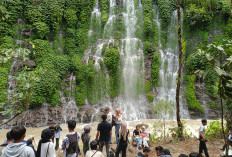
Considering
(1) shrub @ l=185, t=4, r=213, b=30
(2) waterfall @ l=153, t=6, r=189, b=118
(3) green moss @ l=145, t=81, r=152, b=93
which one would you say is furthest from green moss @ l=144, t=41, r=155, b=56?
(1) shrub @ l=185, t=4, r=213, b=30

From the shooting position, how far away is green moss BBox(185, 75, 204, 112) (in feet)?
43.0

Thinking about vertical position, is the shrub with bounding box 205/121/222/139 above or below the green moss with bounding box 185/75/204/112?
below

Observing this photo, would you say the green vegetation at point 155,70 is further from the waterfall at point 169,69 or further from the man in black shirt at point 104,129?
the man in black shirt at point 104,129

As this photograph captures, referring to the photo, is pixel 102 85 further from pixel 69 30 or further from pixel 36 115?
pixel 69 30

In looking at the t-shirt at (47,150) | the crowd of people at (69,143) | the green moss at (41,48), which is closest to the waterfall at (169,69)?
the crowd of people at (69,143)

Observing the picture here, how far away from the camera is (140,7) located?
59.6ft

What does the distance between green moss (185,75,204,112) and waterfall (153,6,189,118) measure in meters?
0.63

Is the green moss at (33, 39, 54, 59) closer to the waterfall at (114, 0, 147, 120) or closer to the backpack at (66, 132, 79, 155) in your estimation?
the waterfall at (114, 0, 147, 120)

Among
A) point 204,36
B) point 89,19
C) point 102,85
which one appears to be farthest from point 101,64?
point 204,36

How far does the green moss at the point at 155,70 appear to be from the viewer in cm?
1497

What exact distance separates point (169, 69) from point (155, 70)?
154 cm

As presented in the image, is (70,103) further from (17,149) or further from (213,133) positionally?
(17,149)

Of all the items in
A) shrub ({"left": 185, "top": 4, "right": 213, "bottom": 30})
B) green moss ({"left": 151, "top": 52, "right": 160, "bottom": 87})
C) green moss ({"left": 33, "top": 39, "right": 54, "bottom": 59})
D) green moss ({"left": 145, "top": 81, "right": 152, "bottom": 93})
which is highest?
shrub ({"left": 185, "top": 4, "right": 213, "bottom": 30})

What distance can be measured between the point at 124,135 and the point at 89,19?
1556cm
